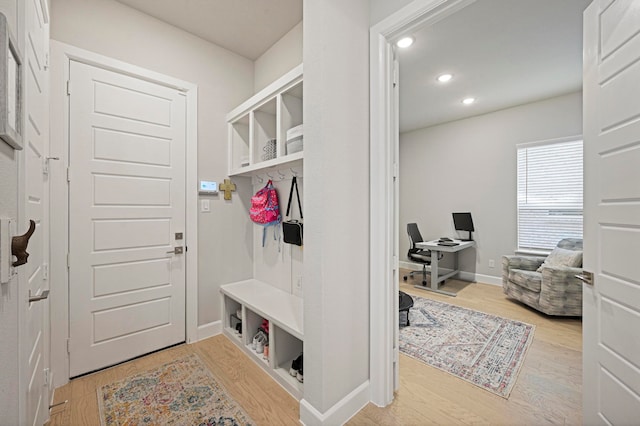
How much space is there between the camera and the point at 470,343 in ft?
8.30

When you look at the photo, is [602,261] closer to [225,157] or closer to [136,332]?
[225,157]

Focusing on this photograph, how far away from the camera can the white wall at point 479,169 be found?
3969mm

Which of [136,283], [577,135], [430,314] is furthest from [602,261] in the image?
[577,135]

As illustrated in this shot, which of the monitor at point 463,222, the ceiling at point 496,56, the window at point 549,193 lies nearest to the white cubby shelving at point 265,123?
the ceiling at point 496,56

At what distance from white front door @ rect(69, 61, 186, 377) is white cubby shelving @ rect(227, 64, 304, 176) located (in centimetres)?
49

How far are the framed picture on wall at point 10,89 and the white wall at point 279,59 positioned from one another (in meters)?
2.01

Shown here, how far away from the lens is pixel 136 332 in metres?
2.25

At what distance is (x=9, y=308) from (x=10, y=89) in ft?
2.10

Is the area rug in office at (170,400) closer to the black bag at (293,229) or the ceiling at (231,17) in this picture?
the black bag at (293,229)

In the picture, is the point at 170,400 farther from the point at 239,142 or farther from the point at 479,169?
the point at 479,169

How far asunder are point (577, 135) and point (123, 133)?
211 inches

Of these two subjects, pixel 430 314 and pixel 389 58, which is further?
pixel 430 314

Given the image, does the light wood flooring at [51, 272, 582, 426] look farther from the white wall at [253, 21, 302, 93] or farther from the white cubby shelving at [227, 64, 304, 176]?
the white wall at [253, 21, 302, 93]

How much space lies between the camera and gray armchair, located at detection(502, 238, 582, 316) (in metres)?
3.00
